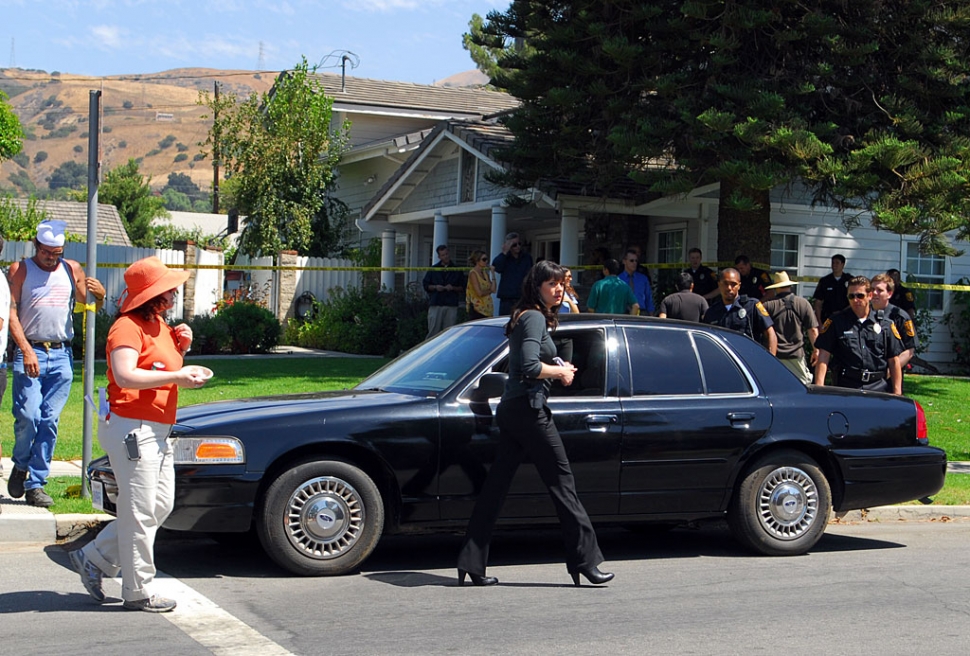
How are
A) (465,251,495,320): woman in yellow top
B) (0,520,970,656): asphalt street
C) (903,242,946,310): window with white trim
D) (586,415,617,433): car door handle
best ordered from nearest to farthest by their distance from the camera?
(0,520,970,656): asphalt street
(586,415,617,433): car door handle
(465,251,495,320): woman in yellow top
(903,242,946,310): window with white trim

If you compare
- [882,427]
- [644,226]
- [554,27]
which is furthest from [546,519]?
[644,226]

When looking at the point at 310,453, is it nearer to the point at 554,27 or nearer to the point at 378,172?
the point at 554,27

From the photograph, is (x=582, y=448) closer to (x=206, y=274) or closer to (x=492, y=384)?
(x=492, y=384)

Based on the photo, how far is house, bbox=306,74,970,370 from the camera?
1927 cm

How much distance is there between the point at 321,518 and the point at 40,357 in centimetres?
277

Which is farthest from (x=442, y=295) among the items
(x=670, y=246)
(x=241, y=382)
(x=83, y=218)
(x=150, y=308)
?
(x=83, y=218)

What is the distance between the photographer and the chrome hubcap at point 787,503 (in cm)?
766

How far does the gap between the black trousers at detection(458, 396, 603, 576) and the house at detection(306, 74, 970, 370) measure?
1124 cm

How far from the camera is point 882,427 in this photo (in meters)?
7.95

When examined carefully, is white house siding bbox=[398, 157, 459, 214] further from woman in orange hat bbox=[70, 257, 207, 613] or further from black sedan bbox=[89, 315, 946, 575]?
woman in orange hat bbox=[70, 257, 207, 613]

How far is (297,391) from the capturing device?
1488 cm

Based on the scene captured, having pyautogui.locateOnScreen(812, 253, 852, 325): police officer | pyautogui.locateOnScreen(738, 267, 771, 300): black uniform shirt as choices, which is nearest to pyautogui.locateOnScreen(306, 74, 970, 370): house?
pyautogui.locateOnScreen(812, 253, 852, 325): police officer

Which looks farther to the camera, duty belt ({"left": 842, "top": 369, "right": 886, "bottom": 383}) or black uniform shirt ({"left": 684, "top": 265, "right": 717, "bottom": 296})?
black uniform shirt ({"left": 684, "top": 265, "right": 717, "bottom": 296})

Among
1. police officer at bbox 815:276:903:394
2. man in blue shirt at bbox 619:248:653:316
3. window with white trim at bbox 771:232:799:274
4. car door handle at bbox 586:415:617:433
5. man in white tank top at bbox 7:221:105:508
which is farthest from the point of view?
window with white trim at bbox 771:232:799:274
